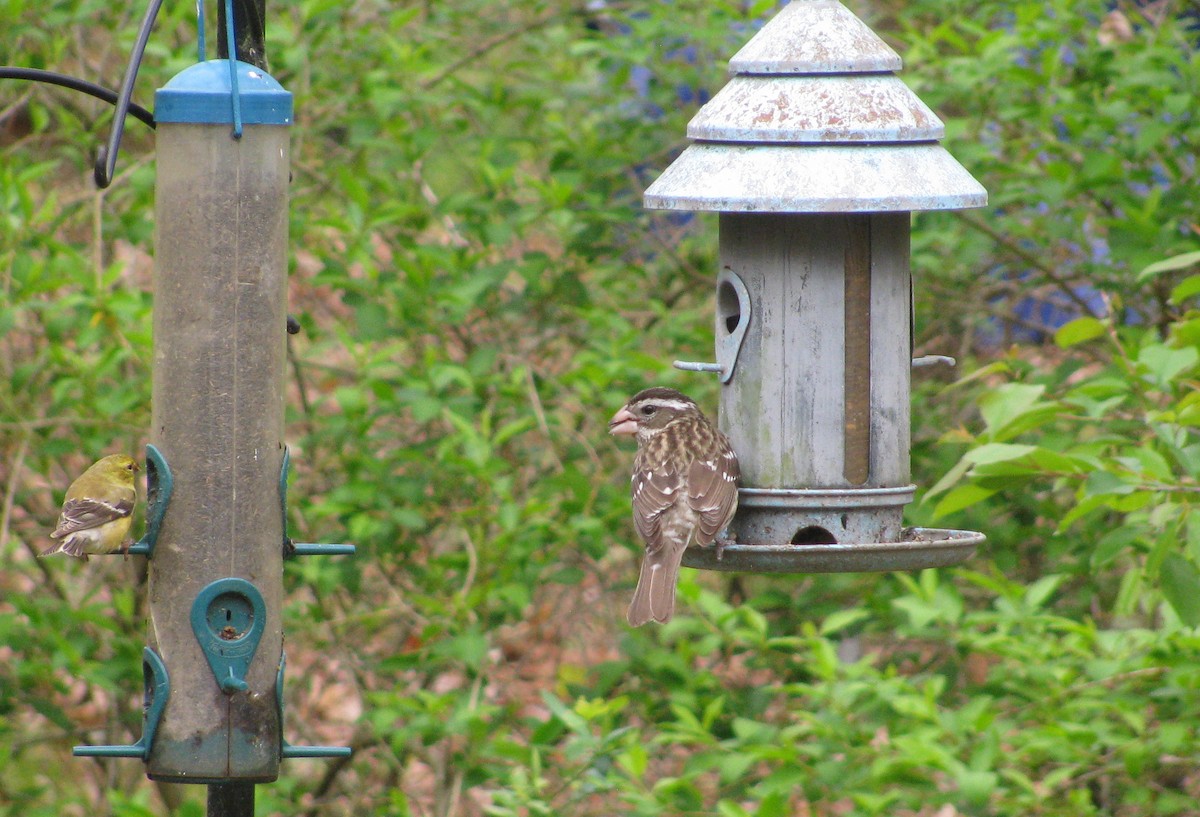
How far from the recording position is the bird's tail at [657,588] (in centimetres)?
494

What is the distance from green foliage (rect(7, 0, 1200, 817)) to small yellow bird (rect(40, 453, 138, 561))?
62 cm

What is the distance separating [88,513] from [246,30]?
2063 millimetres

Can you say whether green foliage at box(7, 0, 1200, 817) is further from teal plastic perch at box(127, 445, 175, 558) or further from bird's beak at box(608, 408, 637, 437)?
teal plastic perch at box(127, 445, 175, 558)

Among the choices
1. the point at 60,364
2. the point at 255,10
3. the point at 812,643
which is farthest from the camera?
the point at 60,364

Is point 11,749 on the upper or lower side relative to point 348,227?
lower

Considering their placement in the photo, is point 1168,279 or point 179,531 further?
point 1168,279

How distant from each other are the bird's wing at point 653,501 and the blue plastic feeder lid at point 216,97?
4.90 ft

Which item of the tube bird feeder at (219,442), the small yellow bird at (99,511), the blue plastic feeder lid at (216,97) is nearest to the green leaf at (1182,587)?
the tube bird feeder at (219,442)

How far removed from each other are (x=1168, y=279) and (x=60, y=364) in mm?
4466

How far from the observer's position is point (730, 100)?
15.4ft

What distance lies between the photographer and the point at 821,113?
4539 millimetres

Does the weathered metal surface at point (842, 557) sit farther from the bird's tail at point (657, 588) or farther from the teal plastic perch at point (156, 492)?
the teal plastic perch at point (156, 492)

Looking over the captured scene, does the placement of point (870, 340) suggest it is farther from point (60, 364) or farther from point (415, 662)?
point (60, 364)

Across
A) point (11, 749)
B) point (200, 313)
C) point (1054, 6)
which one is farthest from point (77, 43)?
point (1054, 6)
